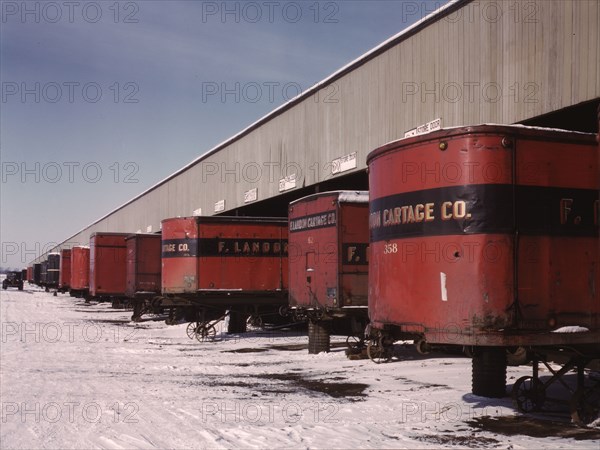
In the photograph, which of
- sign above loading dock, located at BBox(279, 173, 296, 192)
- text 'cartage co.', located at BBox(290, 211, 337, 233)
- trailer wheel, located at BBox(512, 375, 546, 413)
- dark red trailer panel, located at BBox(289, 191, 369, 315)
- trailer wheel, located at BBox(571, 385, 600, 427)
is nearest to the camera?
trailer wheel, located at BBox(571, 385, 600, 427)

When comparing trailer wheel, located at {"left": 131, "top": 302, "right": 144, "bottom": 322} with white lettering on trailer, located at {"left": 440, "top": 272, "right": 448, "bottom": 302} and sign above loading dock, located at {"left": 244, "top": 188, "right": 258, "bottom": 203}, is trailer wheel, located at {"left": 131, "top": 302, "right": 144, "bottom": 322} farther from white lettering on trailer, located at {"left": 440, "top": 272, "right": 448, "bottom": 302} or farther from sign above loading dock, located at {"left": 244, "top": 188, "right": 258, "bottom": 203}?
white lettering on trailer, located at {"left": 440, "top": 272, "right": 448, "bottom": 302}

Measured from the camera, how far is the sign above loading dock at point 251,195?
2892cm

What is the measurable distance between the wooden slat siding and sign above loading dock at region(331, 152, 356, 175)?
7.8 inches

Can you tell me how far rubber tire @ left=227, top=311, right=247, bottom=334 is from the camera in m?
23.3

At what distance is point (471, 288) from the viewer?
7.59 meters

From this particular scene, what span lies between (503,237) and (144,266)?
23520 mm

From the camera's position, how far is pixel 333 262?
1577 cm

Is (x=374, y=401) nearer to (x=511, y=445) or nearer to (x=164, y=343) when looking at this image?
(x=511, y=445)

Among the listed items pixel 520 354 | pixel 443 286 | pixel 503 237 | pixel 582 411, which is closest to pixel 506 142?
pixel 503 237

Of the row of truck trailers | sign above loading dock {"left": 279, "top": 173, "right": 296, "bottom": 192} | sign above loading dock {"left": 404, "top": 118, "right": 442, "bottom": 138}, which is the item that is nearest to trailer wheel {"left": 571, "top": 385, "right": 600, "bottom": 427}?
the row of truck trailers

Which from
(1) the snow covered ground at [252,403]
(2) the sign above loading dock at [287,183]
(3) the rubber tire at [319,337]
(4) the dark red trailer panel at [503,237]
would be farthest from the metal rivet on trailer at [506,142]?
(2) the sign above loading dock at [287,183]

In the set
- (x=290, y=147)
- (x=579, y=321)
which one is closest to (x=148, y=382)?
(x=579, y=321)

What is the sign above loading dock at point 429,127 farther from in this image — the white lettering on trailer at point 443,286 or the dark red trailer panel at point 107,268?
the dark red trailer panel at point 107,268

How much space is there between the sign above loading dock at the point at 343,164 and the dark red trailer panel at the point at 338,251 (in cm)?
352
